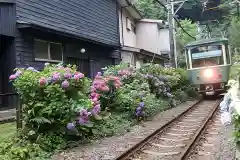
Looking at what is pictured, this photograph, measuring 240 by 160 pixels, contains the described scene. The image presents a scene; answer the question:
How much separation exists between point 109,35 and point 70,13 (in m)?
5.24

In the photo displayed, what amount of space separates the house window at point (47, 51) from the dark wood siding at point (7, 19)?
1580mm

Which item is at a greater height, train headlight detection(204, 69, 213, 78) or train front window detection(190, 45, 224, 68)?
train front window detection(190, 45, 224, 68)

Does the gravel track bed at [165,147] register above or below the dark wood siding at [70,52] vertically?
below

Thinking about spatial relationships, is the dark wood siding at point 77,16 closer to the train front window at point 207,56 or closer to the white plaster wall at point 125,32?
the white plaster wall at point 125,32

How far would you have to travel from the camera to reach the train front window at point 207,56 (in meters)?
20.5

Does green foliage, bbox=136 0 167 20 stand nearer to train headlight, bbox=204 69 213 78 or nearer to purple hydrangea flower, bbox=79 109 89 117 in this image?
train headlight, bbox=204 69 213 78

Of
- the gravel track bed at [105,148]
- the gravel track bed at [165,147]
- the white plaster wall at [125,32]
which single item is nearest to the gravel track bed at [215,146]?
the gravel track bed at [165,147]

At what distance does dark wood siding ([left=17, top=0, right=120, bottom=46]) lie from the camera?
557 inches

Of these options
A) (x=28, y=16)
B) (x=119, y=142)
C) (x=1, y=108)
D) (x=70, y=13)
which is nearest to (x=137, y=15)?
(x=70, y=13)

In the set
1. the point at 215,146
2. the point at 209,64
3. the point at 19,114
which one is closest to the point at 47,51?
the point at 19,114

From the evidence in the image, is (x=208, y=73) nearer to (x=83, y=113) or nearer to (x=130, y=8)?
(x=130, y=8)

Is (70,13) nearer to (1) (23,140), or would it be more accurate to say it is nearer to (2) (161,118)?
(2) (161,118)

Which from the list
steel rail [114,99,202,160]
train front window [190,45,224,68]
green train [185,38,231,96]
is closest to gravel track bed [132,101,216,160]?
steel rail [114,99,202,160]

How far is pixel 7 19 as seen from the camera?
499 inches
